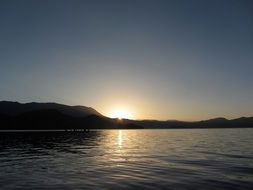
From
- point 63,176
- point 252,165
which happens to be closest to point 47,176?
point 63,176

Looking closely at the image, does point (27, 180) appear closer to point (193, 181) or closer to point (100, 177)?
point (100, 177)

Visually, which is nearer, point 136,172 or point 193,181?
point 193,181

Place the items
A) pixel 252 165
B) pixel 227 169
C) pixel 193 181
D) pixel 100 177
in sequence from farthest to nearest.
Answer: pixel 252 165
pixel 227 169
pixel 100 177
pixel 193 181

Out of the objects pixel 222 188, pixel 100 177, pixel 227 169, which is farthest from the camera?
pixel 227 169

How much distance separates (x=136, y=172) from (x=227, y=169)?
10.00 metres

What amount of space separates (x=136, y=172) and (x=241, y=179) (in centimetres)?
985

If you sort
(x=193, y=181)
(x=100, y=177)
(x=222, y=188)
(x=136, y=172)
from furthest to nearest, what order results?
1. (x=136, y=172)
2. (x=100, y=177)
3. (x=193, y=181)
4. (x=222, y=188)

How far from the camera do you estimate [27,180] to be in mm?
25297

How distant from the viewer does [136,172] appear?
29891mm

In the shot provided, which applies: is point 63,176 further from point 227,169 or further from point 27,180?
point 227,169

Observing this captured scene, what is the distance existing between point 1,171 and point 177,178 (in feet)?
58.1

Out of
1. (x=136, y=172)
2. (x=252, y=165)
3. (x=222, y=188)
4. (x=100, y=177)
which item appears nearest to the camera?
(x=222, y=188)

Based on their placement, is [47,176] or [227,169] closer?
[47,176]

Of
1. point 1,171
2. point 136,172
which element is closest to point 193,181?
point 136,172
